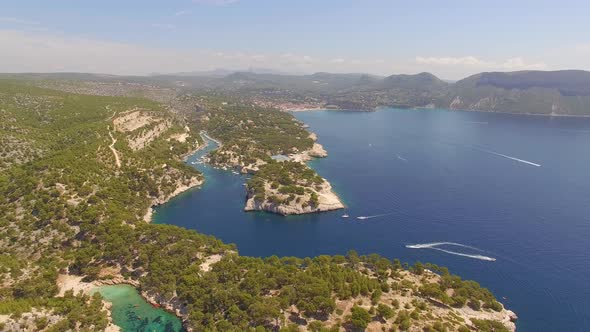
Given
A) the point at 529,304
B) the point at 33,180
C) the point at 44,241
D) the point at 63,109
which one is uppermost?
the point at 63,109

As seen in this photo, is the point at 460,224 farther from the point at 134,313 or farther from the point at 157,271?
the point at 134,313

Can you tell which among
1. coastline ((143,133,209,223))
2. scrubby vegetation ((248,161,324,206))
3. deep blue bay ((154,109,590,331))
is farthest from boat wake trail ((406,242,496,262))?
coastline ((143,133,209,223))

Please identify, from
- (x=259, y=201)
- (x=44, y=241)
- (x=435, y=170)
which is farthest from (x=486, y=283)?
(x=44, y=241)

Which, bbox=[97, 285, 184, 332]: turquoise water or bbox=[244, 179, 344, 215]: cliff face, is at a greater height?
bbox=[244, 179, 344, 215]: cliff face

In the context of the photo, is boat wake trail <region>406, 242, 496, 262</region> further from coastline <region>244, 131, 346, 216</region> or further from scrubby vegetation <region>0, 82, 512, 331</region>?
coastline <region>244, 131, 346, 216</region>

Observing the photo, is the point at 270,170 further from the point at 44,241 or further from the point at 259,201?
the point at 44,241

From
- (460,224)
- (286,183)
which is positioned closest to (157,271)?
(286,183)

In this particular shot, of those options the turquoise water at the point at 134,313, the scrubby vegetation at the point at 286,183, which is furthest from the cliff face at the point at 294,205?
the turquoise water at the point at 134,313

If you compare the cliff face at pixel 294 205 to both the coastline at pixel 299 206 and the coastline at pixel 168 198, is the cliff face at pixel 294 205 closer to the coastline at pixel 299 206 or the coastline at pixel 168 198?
the coastline at pixel 299 206
